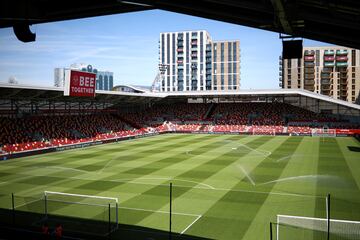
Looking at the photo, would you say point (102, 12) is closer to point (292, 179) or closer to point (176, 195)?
point (176, 195)

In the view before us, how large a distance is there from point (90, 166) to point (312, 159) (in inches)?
871

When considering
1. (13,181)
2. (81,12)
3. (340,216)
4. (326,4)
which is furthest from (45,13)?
(13,181)

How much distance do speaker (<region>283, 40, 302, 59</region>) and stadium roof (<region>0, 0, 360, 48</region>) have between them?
560 millimetres

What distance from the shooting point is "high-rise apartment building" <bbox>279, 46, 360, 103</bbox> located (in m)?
123

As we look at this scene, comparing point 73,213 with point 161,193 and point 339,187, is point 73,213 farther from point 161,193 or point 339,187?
point 339,187

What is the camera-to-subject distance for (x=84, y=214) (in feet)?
59.9

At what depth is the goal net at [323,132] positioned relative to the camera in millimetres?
59541

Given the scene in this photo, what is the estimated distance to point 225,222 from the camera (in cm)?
1675

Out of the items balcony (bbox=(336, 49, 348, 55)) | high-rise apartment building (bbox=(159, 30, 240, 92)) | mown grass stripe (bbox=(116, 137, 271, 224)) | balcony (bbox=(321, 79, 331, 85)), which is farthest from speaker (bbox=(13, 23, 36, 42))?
high-rise apartment building (bbox=(159, 30, 240, 92))

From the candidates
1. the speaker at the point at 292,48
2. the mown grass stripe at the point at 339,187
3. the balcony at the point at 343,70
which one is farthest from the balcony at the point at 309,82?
the speaker at the point at 292,48

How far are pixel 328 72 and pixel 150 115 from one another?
82405 mm

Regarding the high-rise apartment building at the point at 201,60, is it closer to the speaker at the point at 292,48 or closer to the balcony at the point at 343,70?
the balcony at the point at 343,70

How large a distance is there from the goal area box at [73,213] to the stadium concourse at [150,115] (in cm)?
2106

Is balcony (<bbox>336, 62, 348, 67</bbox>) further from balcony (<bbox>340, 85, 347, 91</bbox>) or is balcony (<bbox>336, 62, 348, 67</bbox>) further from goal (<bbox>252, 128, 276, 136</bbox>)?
goal (<bbox>252, 128, 276, 136</bbox>)
